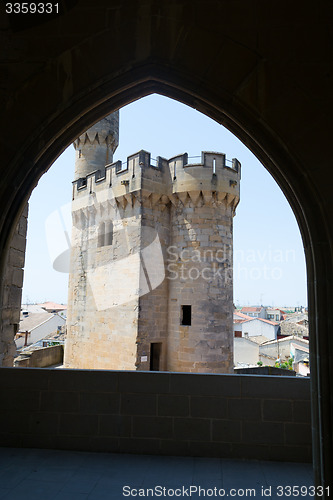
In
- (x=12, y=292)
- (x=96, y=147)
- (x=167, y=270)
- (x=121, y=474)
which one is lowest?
(x=121, y=474)

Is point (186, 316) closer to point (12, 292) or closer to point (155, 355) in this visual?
point (155, 355)

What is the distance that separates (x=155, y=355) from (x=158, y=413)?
8266 millimetres

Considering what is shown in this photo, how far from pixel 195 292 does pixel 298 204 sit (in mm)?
9157

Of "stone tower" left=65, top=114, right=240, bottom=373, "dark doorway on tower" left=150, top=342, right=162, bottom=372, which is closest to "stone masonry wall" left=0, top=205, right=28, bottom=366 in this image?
"stone tower" left=65, top=114, right=240, bottom=373

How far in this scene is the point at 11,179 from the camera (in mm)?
1890

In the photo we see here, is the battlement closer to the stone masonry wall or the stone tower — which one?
the stone tower

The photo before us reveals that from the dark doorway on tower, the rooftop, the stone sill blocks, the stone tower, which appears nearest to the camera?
the rooftop

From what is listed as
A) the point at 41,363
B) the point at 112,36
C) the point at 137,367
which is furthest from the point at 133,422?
the point at 41,363

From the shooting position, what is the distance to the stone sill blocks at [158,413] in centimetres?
294

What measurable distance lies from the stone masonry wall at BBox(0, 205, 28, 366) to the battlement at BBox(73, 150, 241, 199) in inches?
284

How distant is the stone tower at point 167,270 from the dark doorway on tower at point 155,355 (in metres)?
0.03

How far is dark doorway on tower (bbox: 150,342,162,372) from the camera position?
11.0 meters

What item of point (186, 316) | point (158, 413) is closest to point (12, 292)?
point (158, 413)

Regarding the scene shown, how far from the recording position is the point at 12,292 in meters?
4.04
